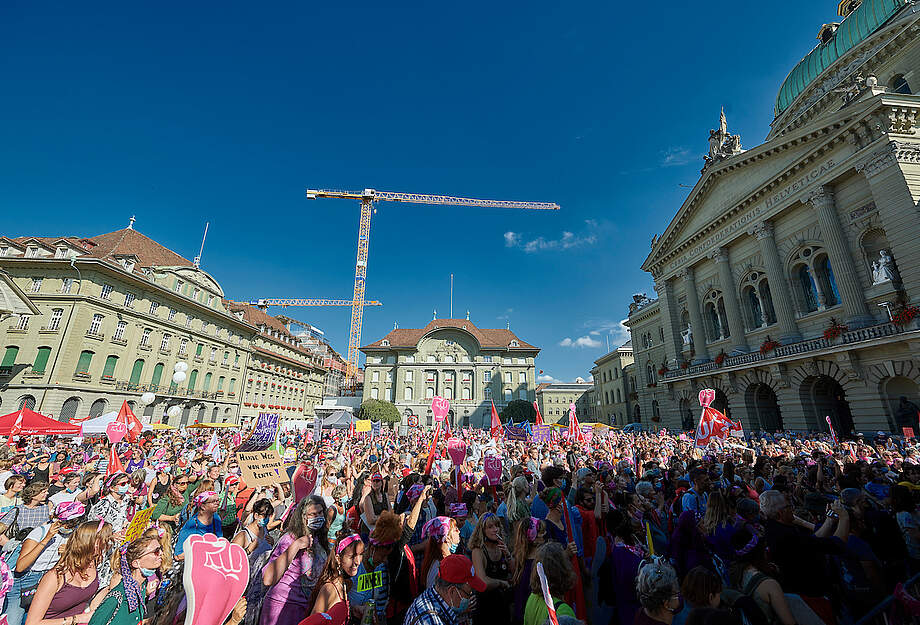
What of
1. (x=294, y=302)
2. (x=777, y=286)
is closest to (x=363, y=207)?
(x=294, y=302)

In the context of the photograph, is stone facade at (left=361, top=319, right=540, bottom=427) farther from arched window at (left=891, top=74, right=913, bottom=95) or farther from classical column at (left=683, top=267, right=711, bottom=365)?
arched window at (left=891, top=74, right=913, bottom=95)

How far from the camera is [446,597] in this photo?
112 inches

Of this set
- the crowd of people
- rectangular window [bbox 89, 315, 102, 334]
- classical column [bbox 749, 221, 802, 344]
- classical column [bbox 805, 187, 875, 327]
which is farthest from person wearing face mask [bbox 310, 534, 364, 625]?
rectangular window [bbox 89, 315, 102, 334]

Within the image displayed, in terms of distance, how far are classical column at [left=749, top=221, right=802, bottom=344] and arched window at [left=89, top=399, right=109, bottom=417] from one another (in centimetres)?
4740

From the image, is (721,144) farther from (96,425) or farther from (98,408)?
(98,408)

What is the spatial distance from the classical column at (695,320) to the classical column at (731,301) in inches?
84.6

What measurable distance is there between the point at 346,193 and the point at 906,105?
7749cm

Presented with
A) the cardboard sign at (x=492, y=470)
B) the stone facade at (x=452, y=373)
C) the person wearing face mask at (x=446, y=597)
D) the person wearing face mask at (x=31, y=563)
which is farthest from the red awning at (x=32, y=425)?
the stone facade at (x=452, y=373)

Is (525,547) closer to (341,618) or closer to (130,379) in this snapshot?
(341,618)

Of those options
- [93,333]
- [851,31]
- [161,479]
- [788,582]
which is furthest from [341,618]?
[851,31]

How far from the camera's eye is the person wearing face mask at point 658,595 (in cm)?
284

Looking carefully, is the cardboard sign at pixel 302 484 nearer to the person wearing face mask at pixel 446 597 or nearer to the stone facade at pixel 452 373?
the person wearing face mask at pixel 446 597

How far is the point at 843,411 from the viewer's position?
20.8 m

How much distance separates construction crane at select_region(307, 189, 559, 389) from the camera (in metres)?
80.6
